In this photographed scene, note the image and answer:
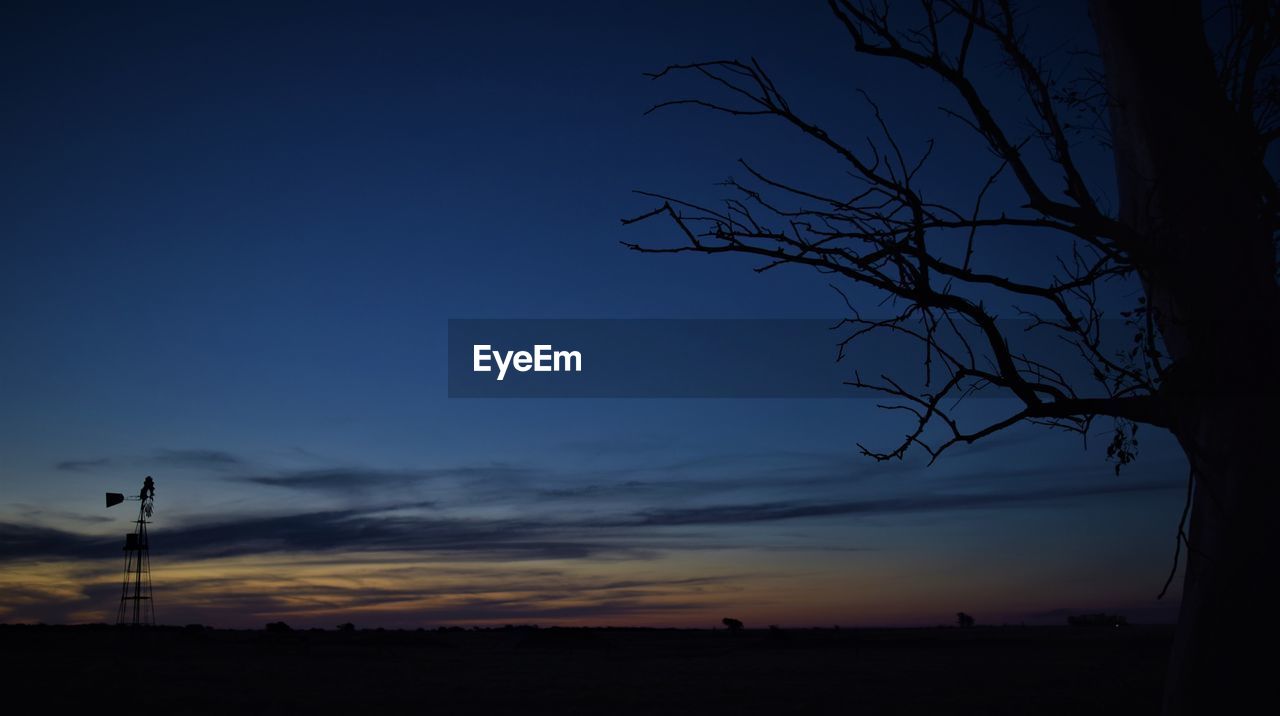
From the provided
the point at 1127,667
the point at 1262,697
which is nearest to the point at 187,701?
the point at 1262,697

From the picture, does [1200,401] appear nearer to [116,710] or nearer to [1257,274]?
[1257,274]

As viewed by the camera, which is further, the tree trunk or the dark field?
the dark field

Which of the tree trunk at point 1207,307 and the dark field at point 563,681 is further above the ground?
the tree trunk at point 1207,307

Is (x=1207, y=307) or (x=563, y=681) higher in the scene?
(x=1207, y=307)

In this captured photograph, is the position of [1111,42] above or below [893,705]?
above

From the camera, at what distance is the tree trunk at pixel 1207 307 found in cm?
359

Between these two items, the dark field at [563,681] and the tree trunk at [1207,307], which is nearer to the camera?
the tree trunk at [1207,307]

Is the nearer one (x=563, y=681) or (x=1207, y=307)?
(x=1207, y=307)

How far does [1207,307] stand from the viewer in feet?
12.5

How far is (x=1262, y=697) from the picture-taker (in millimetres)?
3434

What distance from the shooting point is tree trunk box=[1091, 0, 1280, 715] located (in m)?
3.59

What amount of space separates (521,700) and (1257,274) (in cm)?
2848

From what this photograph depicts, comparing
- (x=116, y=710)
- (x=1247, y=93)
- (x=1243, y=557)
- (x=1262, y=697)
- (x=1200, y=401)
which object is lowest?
(x=116, y=710)

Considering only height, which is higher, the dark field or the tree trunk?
the tree trunk
